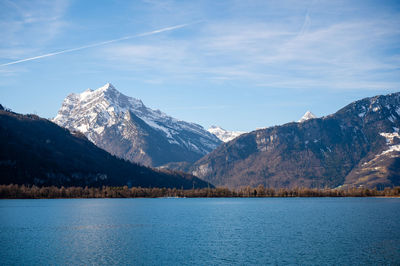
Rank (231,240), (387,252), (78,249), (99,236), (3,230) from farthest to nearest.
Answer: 1. (3,230)
2. (99,236)
3. (231,240)
4. (78,249)
5. (387,252)

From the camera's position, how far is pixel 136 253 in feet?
329

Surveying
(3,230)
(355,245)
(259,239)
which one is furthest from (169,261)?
(3,230)

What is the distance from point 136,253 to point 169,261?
12.5 meters

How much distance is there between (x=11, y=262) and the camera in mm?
89000

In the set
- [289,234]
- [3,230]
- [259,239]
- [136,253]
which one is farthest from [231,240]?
[3,230]

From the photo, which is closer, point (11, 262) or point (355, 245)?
point (11, 262)

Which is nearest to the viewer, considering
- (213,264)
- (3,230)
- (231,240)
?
(213,264)

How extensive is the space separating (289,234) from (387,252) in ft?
122

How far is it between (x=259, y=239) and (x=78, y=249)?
47.2m

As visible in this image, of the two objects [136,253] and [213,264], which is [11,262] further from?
[213,264]

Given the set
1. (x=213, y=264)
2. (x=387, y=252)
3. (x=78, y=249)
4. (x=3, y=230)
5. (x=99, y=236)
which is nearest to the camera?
(x=213, y=264)

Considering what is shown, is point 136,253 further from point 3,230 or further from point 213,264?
point 3,230

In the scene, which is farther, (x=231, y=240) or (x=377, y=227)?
(x=377, y=227)

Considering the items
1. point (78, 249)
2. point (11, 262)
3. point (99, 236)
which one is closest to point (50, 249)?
point (78, 249)
